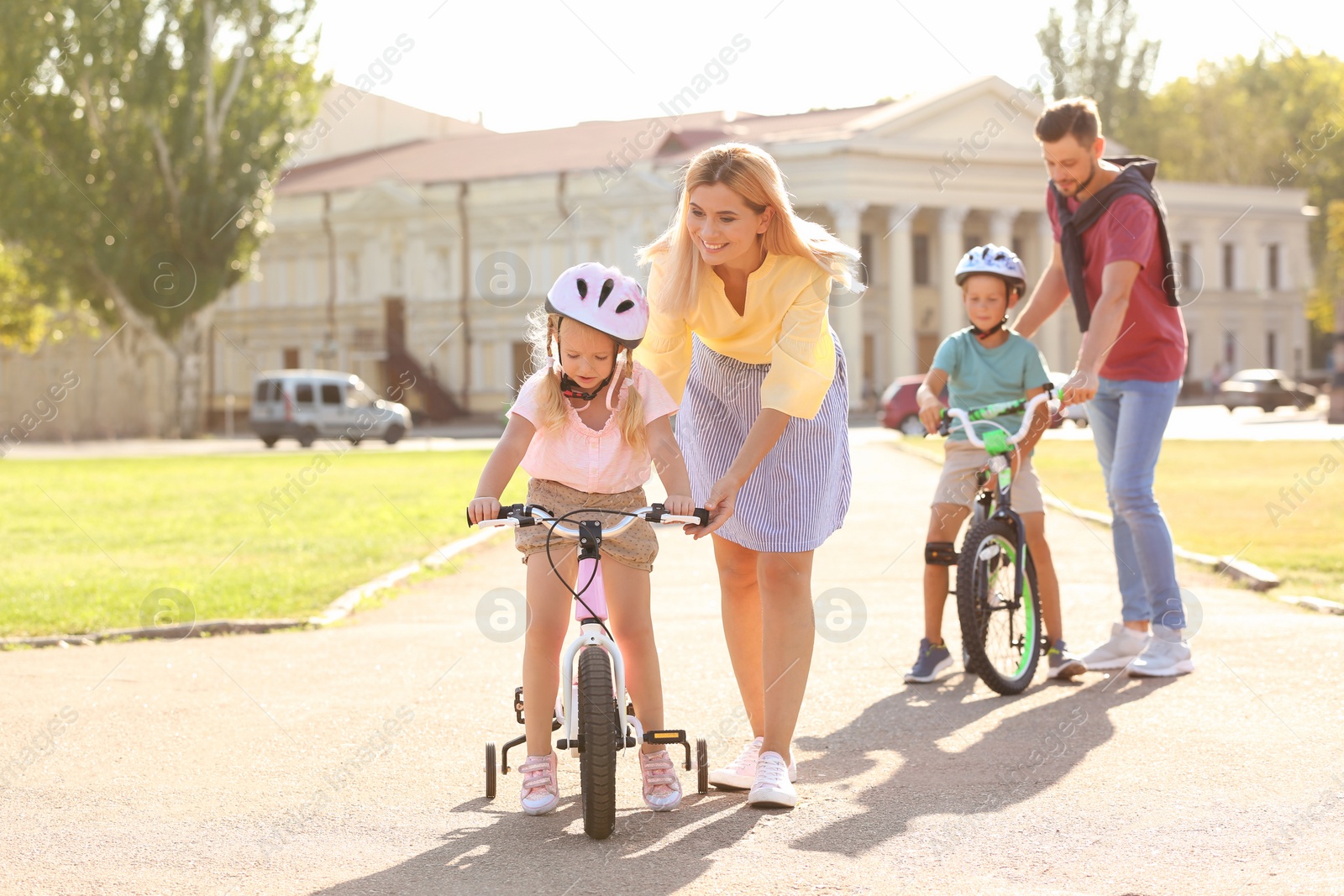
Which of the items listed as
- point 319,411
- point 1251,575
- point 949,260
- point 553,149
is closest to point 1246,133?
point 949,260

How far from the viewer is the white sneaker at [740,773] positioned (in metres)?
5.34

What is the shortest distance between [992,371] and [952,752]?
2.10 meters

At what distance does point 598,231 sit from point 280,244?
49.7 feet

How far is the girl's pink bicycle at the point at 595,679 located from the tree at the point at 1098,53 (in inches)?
2981

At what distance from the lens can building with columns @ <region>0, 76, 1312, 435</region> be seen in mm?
62938

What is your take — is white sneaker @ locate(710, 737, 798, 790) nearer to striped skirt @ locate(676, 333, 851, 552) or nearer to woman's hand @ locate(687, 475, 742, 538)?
striped skirt @ locate(676, 333, 851, 552)

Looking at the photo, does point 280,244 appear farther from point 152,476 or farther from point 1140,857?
point 1140,857

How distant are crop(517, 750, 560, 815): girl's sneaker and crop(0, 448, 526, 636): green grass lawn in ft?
16.7

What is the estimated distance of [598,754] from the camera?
15.4ft

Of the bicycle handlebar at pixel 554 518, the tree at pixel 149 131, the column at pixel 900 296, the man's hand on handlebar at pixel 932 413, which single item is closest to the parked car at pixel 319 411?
the tree at pixel 149 131

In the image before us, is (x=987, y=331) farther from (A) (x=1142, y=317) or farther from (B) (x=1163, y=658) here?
(B) (x=1163, y=658)

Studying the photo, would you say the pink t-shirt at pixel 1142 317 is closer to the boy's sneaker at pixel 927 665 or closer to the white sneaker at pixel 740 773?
the boy's sneaker at pixel 927 665

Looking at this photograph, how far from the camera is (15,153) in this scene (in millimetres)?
43875

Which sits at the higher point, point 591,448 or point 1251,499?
point 591,448
